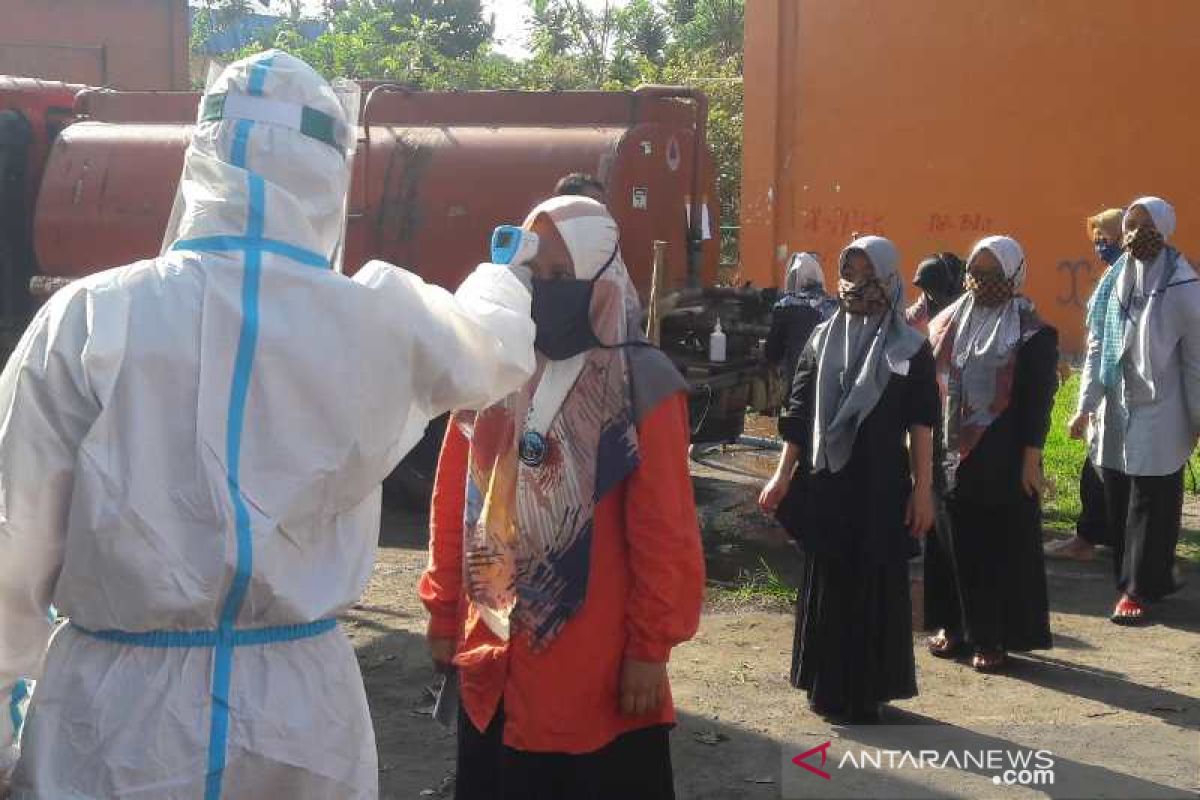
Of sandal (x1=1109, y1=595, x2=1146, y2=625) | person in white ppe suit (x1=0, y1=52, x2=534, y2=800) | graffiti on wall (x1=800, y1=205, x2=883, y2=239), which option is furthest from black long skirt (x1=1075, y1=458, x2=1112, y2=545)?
graffiti on wall (x1=800, y1=205, x2=883, y2=239)

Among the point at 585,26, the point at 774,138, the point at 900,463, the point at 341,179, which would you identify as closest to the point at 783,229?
the point at 774,138

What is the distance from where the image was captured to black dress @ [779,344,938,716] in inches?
195

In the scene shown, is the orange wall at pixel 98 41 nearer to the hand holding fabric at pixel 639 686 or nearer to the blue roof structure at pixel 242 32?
the blue roof structure at pixel 242 32

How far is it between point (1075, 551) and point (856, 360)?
3.22 meters

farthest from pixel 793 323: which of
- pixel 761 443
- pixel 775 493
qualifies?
pixel 761 443

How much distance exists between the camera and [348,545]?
95.2 inches

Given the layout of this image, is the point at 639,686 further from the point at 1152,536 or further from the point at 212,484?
the point at 1152,536

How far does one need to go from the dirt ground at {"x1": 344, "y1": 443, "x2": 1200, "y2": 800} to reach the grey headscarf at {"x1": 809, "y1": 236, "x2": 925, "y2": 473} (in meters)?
1.00

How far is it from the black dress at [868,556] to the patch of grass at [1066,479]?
3.25 m

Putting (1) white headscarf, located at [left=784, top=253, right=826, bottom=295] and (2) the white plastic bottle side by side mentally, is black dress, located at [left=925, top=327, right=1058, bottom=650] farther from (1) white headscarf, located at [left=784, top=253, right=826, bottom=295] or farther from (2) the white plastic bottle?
(1) white headscarf, located at [left=784, top=253, right=826, bottom=295]

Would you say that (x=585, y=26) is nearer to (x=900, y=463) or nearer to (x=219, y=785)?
(x=900, y=463)

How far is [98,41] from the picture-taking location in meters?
22.6

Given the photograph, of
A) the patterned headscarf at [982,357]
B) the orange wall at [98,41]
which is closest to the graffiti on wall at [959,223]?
the patterned headscarf at [982,357]

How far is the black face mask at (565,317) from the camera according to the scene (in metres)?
3.04
